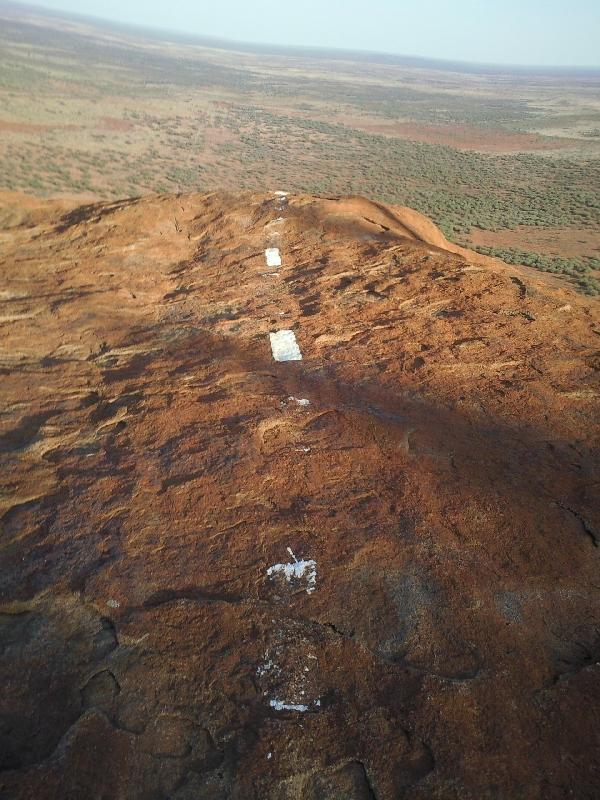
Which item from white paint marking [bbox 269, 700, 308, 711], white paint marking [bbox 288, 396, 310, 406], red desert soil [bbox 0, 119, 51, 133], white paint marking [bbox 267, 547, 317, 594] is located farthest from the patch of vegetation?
red desert soil [bbox 0, 119, 51, 133]

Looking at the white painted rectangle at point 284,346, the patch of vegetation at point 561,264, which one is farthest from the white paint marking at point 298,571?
the patch of vegetation at point 561,264

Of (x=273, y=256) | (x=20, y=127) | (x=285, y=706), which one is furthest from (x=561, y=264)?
(x=20, y=127)

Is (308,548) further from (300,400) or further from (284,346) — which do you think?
(284,346)

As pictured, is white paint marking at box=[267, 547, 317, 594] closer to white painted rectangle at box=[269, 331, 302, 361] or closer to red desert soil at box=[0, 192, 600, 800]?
red desert soil at box=[0, 192, 600, 800]

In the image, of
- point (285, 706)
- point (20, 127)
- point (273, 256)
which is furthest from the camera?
point (20, 127)

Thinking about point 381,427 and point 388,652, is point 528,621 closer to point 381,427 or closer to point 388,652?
point 388,652

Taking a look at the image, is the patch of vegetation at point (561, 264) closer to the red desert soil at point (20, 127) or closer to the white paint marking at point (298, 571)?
the white paint marking at point (298, 571)

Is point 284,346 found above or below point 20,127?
above
